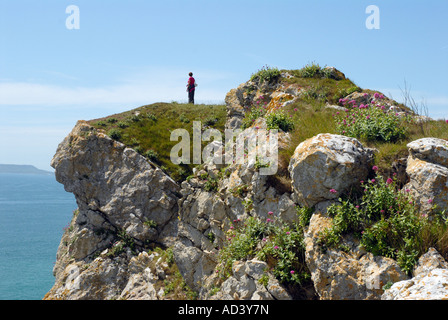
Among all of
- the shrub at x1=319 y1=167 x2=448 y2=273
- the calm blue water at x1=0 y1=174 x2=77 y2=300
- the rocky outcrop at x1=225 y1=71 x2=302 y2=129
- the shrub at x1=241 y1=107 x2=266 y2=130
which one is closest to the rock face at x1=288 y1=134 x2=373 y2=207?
the shrub at x1=319 y1=167 x2=448 y2=273

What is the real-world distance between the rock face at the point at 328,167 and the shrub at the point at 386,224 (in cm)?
56

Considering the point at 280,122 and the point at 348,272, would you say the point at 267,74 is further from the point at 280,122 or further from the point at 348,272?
the point at 348,272

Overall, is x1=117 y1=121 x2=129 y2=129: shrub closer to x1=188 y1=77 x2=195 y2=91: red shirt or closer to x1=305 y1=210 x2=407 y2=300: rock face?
x1=188 y1=77 x2=195 y2=91: red shirt

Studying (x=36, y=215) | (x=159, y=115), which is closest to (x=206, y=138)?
(x=159, y=115)

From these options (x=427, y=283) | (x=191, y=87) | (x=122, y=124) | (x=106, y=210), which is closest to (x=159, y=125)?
(x=122, y=124)

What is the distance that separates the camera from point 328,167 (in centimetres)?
1157

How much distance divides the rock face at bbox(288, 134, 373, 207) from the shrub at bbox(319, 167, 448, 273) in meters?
0.56

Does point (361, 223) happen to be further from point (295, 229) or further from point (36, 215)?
point (36, 215)

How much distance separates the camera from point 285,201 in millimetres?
13945

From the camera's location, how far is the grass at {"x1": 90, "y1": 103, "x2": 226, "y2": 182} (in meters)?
31.0

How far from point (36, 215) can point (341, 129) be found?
199 m

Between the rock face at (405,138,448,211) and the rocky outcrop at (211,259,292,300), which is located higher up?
the rock face at (405,138,448,211)

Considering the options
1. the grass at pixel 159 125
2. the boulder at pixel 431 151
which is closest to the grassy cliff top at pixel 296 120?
the grass at pixel 159 125

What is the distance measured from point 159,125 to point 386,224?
2795 cm
